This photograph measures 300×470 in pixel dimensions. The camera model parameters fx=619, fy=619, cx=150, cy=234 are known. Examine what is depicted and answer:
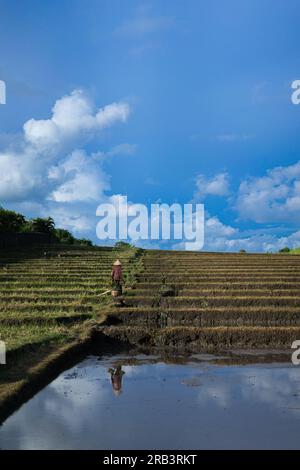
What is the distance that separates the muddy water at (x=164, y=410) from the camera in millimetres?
7117

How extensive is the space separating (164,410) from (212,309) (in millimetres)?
8868

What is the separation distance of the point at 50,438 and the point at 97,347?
762 cm

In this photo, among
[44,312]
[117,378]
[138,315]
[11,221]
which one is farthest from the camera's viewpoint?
[11,221]

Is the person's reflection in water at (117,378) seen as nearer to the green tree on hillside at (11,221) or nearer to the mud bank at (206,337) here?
the mud bank at (206,337)

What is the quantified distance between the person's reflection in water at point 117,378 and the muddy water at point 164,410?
0.02 metres

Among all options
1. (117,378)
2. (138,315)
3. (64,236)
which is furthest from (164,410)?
(64,236)

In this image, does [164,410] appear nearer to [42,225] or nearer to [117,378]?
[117,378]

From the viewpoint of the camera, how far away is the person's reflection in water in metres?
10.1

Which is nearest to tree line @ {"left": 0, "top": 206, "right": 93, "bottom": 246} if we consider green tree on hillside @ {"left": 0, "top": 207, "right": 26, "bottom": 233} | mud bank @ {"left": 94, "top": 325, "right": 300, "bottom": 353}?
green tree on hillside @ {"left": 0, "top": 207, "right": 26, "bottom": 233}

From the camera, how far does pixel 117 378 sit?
1112 cm

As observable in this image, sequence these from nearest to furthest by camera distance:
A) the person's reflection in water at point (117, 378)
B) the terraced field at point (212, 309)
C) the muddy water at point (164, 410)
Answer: the muddy water at point (164, 410) → the person's reflection in water at point (117, 378) → the terraced field at point (212, 309)

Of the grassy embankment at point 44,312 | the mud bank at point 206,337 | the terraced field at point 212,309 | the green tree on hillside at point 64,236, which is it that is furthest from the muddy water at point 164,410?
the green tree on hillside at point 64,236

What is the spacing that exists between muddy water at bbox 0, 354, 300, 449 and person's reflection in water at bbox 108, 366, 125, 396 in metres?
0.02

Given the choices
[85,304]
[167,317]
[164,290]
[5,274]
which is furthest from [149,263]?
[167,317]
